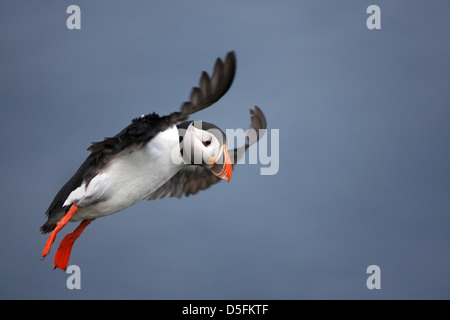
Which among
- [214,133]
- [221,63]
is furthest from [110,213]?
[221,63]

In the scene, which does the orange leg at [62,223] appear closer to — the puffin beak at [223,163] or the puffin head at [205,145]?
the puffin head at [205,145]

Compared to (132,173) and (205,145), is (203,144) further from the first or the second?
(132,173)

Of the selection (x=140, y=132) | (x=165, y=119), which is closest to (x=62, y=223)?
(x=140, y=132)

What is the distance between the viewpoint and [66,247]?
3.60 metres

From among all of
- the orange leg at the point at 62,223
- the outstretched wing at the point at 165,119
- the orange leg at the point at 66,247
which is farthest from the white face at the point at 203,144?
the orange leg at the point at 66,247

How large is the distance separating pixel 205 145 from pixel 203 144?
0.05 feet

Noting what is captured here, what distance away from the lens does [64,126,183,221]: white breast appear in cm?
320

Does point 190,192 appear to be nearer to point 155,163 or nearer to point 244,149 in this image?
point 244,149

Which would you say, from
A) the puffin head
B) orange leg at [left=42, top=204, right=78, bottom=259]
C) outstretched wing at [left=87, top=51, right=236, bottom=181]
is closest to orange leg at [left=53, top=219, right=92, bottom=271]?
orange leg at [left=42, top=204, right=78, bottom=259]

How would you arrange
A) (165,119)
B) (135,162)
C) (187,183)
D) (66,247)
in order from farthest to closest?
(187,183), (66,247), (135,162), (165,119)

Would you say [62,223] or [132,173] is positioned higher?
[132,173]

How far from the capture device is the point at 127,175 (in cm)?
322

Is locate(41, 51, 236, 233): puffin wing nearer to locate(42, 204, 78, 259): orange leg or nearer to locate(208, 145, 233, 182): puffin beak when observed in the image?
locate(42, 204, 78, 259): orange leg

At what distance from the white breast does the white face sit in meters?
0.06
